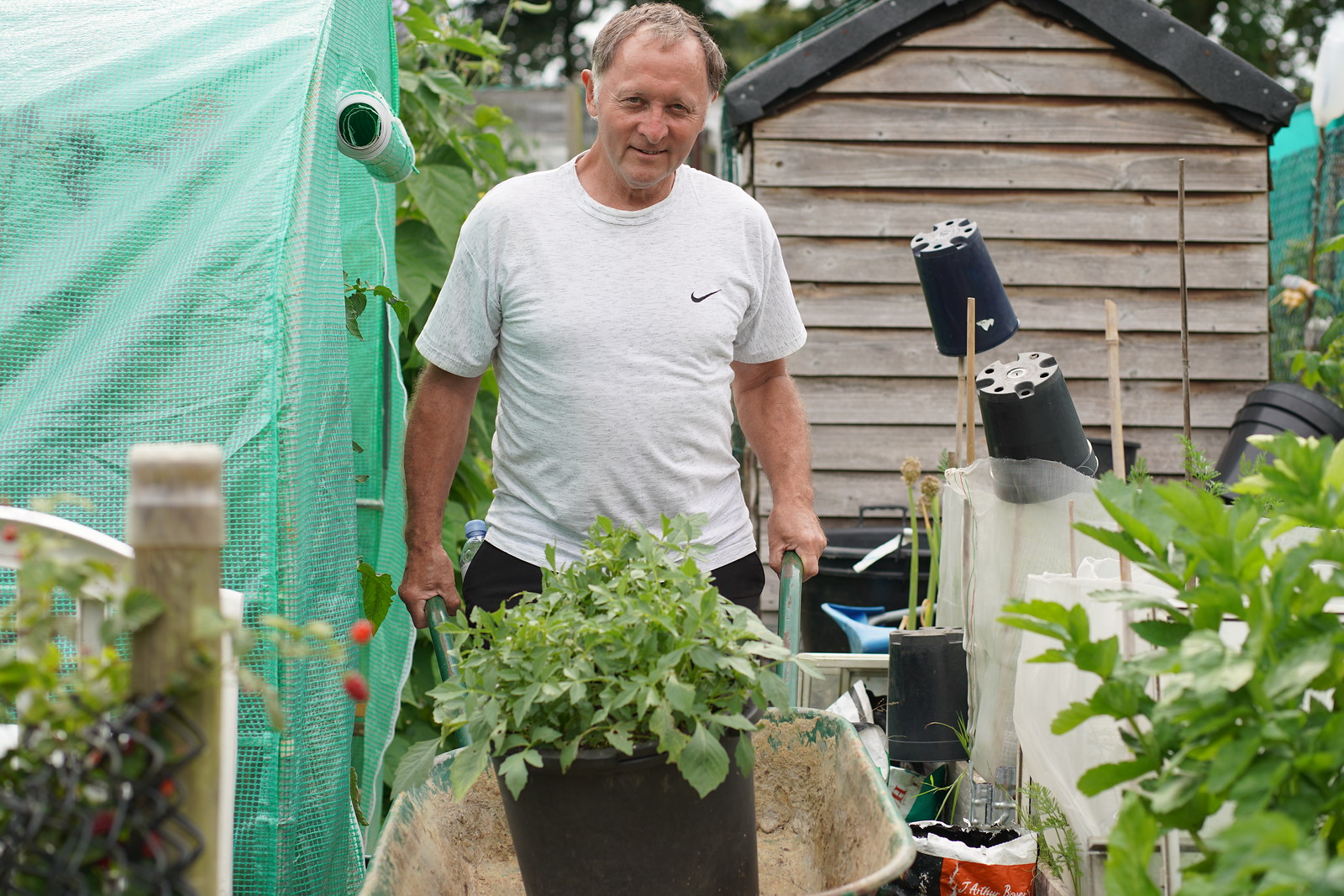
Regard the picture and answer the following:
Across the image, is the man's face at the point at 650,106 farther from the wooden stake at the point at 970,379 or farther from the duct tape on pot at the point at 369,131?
the wooden stake at the point at 970,379

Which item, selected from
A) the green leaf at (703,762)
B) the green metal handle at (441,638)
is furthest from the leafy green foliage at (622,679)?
the green metal handle at (441,638)

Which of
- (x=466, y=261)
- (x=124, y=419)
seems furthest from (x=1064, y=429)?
(x=124, y=419)

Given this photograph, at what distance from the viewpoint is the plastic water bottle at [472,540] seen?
1940 mm

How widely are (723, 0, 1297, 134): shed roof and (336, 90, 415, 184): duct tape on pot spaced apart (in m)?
2.47

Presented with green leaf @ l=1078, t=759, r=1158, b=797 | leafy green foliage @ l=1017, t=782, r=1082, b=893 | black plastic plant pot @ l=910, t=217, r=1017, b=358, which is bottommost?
leafy green foliage @ l=1017, t=782, r=1082, b=893

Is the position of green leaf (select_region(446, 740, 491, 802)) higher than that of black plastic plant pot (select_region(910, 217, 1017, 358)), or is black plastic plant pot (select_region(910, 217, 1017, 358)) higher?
black plastic plant pot (select_region(910, 217, 1017, 358))

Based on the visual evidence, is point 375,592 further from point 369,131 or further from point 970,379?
point 970,379

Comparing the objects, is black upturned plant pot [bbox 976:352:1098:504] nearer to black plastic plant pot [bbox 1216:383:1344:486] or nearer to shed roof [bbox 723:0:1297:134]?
black plastic plant pot [bbox 1216:383:1344:486]

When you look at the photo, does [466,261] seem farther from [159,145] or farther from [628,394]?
[159,145]

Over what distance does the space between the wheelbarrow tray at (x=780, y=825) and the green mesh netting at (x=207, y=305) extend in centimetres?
26

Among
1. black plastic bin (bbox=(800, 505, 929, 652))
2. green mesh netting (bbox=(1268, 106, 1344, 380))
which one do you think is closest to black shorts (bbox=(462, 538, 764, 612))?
black plastic bin (bbox=(800, 505, 929, 652))

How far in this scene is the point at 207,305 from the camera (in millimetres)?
1580

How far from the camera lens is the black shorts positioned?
1887 mm

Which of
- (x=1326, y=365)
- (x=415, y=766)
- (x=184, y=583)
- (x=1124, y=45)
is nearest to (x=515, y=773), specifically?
(x=415, y=766)
